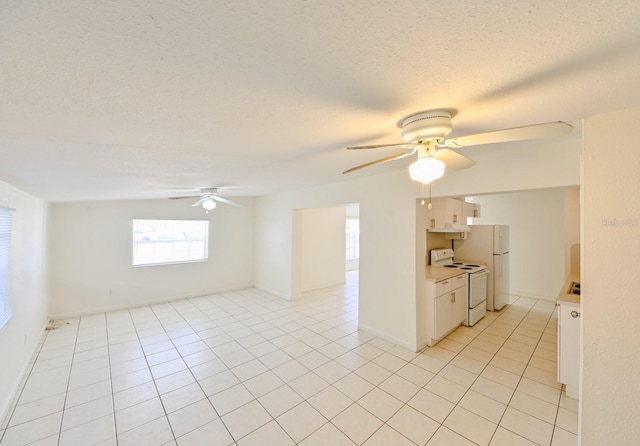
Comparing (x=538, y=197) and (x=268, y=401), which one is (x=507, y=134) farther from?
(x=538, y=197)

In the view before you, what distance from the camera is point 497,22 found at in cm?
71

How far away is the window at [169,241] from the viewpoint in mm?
5105

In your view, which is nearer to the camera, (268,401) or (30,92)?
(30,92)

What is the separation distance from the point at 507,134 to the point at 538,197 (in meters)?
5.63

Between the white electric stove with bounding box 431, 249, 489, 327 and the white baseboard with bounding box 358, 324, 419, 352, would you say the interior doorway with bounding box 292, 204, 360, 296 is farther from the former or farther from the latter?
the white baseboard with bounding box 358, 324, 419, 352

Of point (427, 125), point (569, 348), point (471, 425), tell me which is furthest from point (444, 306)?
point (427, 125)

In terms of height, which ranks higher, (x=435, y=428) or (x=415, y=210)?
(x=415, y=210)

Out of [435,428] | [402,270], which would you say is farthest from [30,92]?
[402,270]

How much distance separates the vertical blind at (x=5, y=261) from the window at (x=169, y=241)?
2.63 metres

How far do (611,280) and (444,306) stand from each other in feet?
7.45

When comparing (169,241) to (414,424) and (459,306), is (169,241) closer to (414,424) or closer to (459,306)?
(414,424)

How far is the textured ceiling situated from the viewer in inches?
25.6

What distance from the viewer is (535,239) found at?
5531 mm

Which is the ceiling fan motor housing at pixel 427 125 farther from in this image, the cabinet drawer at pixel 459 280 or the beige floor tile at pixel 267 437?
the cabinet drawer at pixel 459 280
